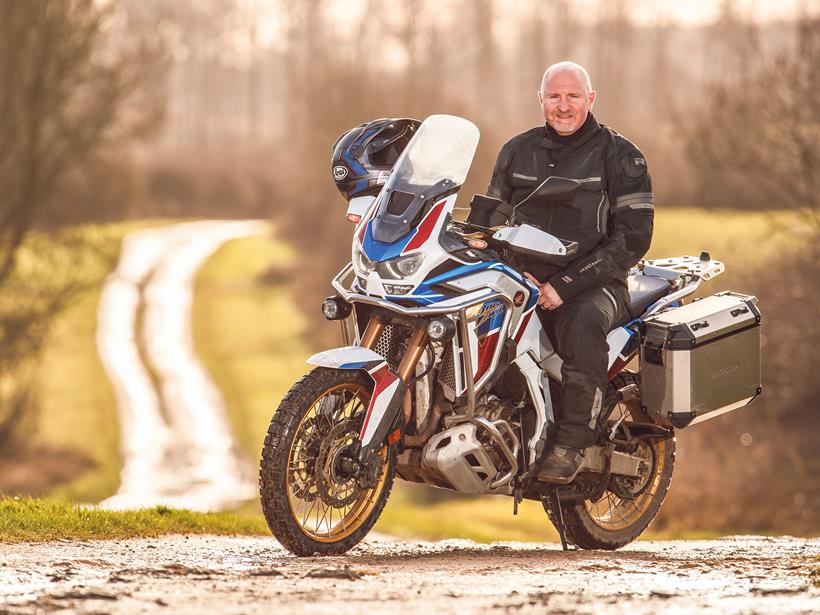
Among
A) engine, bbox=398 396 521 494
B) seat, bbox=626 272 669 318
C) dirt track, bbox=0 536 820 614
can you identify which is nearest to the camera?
dirt track, bbox=0 536 820 614

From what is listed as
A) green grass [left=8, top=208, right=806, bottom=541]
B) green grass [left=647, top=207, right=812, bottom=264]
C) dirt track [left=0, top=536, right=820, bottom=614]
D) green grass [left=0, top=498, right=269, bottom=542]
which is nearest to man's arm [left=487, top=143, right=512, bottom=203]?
dirt track [left=0, top=536, right=820, bottom=614]

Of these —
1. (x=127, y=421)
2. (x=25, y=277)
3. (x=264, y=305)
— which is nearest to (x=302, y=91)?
(x=264, y=305)

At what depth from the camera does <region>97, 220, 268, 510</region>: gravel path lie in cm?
3175

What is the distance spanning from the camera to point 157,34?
108 feet

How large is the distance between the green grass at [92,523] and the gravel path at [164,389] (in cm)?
785

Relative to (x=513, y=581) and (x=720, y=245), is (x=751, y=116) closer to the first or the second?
(x=720, y=245)

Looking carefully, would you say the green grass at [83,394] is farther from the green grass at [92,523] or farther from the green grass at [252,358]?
the green grass at [92,523]

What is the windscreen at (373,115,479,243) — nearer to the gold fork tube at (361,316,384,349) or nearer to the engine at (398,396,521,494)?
the gold fork tube at (361,316,384,349)

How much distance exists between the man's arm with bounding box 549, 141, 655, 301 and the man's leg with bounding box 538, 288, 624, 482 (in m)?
0.14

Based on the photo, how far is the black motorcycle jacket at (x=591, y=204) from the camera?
7945 mm

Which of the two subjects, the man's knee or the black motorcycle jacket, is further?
the black motorcycle jacket

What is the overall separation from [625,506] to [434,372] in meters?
2.23

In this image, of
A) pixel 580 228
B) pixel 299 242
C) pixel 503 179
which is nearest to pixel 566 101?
pixel 503 179

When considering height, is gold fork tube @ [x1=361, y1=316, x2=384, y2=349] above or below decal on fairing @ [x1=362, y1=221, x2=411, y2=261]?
below
